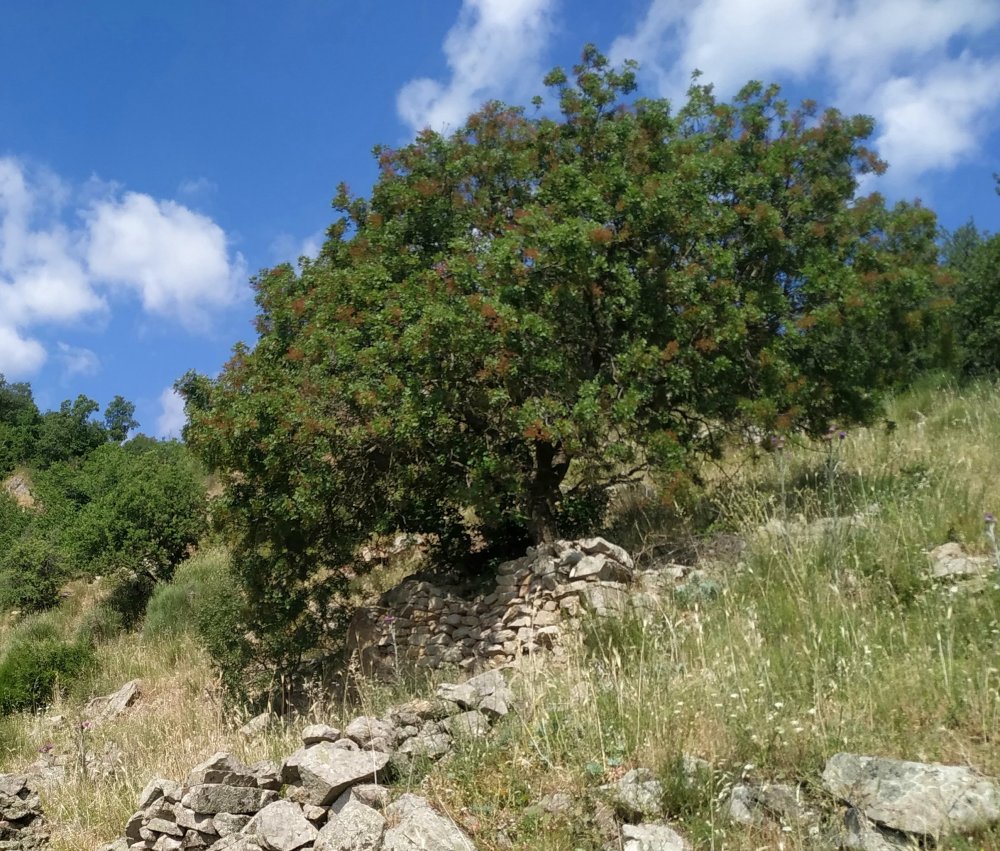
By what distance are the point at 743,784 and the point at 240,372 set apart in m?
7.42

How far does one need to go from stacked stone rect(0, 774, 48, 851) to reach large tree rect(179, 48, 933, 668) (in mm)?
2874

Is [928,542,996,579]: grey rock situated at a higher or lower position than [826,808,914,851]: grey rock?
higher

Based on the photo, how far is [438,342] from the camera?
7.99m

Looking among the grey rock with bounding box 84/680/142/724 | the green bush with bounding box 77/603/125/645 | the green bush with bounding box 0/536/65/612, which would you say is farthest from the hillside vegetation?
the green bush with bounding box 0/536/65/612

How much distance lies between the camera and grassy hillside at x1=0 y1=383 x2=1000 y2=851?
156 inches

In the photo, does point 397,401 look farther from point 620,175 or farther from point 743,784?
point 743,784

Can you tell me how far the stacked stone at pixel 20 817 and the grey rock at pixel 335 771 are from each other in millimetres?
3086

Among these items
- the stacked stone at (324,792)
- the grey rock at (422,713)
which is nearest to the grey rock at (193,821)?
the stacked stone at (324,792)

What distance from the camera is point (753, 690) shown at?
4449 millimetres

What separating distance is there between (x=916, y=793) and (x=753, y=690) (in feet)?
3.49

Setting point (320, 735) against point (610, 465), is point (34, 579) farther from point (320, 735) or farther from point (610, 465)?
point (320, 735)

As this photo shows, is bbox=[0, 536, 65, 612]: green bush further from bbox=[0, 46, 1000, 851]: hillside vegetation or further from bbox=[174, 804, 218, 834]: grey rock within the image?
bbox=[174, 804, 218, 834]: grey rock

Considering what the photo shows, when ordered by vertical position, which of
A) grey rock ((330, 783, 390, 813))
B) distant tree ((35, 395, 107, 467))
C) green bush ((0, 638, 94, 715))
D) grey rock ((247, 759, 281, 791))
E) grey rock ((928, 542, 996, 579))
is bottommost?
grey rock ((330, 783, 390, 813))

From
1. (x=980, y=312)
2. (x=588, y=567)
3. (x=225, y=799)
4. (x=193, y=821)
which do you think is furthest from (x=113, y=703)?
(x=980, y=312)
